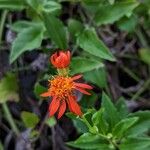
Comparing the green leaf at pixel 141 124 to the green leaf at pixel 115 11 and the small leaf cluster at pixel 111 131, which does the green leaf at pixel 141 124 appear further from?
the green leaf at pixel 115 11

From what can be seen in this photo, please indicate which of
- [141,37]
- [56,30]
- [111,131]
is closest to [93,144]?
[111,131]

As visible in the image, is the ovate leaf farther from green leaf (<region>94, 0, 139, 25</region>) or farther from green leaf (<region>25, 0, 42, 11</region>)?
green leaf (<region>25, 0, 42, 11</region>)

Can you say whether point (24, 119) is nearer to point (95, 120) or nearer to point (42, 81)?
point (42, 81)

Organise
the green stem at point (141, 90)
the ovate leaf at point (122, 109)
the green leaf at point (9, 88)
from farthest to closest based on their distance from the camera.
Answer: the green stem at point (141, 90), the green leaf at point (9, 88), the ovate leaf at point (122, 109)

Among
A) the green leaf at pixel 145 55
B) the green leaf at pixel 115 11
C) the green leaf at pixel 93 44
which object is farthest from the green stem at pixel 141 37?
the green leaf at pixel 93 44

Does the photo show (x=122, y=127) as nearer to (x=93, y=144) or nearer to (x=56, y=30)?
(x=93, y=144)
